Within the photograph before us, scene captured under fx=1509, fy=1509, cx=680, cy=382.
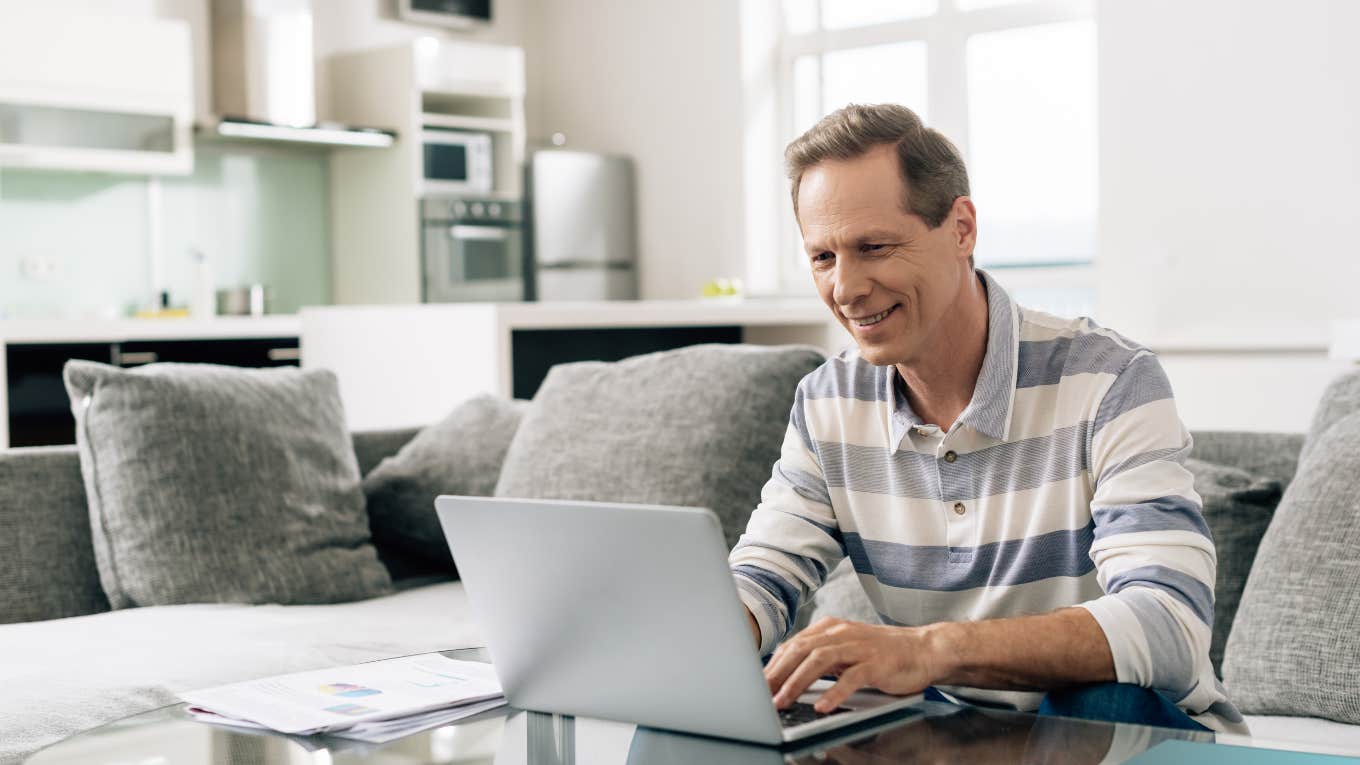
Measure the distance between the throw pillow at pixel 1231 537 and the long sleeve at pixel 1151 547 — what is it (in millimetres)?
666

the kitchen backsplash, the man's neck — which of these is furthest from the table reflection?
the kitchen backsplash

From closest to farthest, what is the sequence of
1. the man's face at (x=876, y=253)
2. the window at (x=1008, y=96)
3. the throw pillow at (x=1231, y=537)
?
the man's face at (x=876, y=253), the throw pillow at (x=1231, y=537), the window at (x=1008, y=96)

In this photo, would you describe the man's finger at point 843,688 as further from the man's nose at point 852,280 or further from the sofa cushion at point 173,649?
the sofa cushion at point 173,649

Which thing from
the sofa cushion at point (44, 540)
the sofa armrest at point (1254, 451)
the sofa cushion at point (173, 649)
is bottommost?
the sofa cushion at point (173, 649)

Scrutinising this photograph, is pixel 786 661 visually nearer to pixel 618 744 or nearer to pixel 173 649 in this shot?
pixel 618 744

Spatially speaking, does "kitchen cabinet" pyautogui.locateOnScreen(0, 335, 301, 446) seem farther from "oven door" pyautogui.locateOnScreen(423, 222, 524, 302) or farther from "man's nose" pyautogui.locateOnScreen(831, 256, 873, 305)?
"man's nose" pyautogui.locateOnScreen(831, 256, 873, 305)

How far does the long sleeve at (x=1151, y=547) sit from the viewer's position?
1.33 metres

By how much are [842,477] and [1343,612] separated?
69cm

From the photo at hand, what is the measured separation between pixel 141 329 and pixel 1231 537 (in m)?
4.26

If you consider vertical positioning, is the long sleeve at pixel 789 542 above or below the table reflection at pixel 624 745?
above

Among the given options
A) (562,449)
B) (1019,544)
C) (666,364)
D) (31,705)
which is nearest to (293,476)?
(562,449)

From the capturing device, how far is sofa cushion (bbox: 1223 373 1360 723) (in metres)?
1.88

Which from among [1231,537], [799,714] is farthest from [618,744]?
[1231,537]

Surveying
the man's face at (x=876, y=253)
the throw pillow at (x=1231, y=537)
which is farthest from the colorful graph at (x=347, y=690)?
the throw pillow at (x=1231, y=537)
